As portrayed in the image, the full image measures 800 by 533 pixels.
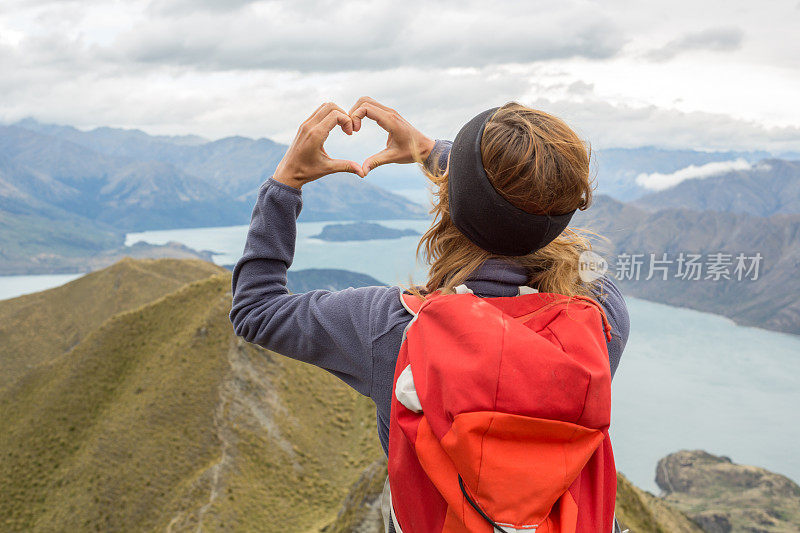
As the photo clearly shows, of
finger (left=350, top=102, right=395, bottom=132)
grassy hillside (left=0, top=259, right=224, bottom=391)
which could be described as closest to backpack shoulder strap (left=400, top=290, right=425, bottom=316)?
finger (left=350, top=102, right=395, bottom=132)

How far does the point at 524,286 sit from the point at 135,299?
83551 mm

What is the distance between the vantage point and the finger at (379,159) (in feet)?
10.3

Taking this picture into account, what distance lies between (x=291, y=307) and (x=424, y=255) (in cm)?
76

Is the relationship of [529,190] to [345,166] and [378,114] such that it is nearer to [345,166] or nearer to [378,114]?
[345,166]

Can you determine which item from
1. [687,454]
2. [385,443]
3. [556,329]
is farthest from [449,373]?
[687,454]

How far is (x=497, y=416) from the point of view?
2232mm

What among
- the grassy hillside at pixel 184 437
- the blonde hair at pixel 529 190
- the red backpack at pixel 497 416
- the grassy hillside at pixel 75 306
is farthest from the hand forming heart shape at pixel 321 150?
the grassy hillside at pixel 75 306

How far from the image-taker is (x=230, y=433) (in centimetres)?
3606

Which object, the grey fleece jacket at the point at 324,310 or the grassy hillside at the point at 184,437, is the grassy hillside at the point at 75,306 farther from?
the grey fleece jacket at the point at 324,310

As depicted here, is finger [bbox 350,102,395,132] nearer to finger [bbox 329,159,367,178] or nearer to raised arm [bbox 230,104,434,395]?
raised arm [bbox 230,104,434,395]

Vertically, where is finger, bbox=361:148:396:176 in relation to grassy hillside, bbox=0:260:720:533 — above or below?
above

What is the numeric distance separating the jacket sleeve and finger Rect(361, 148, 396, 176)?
0.41m

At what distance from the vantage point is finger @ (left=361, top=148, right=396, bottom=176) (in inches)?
123

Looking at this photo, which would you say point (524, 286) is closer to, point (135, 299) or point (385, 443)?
point (385, 443)
